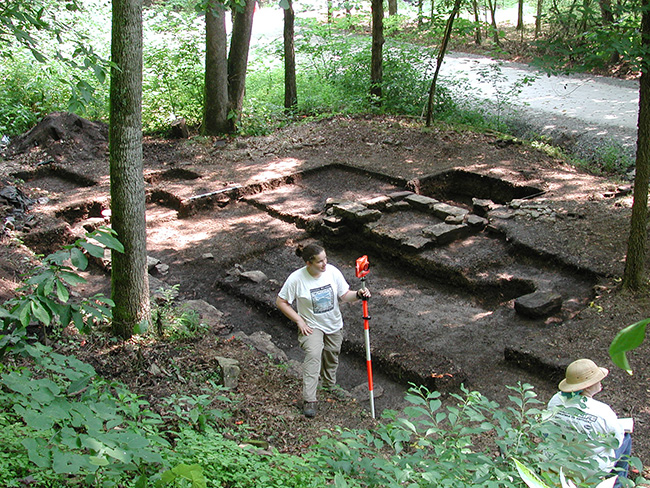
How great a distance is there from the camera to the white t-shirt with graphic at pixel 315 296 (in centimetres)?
568

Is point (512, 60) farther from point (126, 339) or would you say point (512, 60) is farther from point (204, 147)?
point (126, 339)

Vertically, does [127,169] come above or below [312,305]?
above

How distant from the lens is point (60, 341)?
6406 mm

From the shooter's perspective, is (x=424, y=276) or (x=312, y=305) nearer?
(x=312, y=305)

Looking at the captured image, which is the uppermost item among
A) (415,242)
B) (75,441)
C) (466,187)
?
(75,441)

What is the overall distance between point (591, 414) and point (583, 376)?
348 mm

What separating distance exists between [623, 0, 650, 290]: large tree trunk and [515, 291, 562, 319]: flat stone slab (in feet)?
2.79

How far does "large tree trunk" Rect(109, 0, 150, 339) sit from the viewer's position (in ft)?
18.9

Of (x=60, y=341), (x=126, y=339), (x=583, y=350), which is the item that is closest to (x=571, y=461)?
(x=583, y=350)

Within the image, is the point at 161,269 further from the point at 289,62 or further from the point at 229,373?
the point at 289,62

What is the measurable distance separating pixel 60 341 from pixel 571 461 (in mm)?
5380

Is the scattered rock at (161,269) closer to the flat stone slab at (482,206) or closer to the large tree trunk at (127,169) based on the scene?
the large tree trunk at (127,169)

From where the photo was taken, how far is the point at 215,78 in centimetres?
1455

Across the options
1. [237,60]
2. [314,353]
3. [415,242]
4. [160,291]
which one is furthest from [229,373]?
[237,60]
